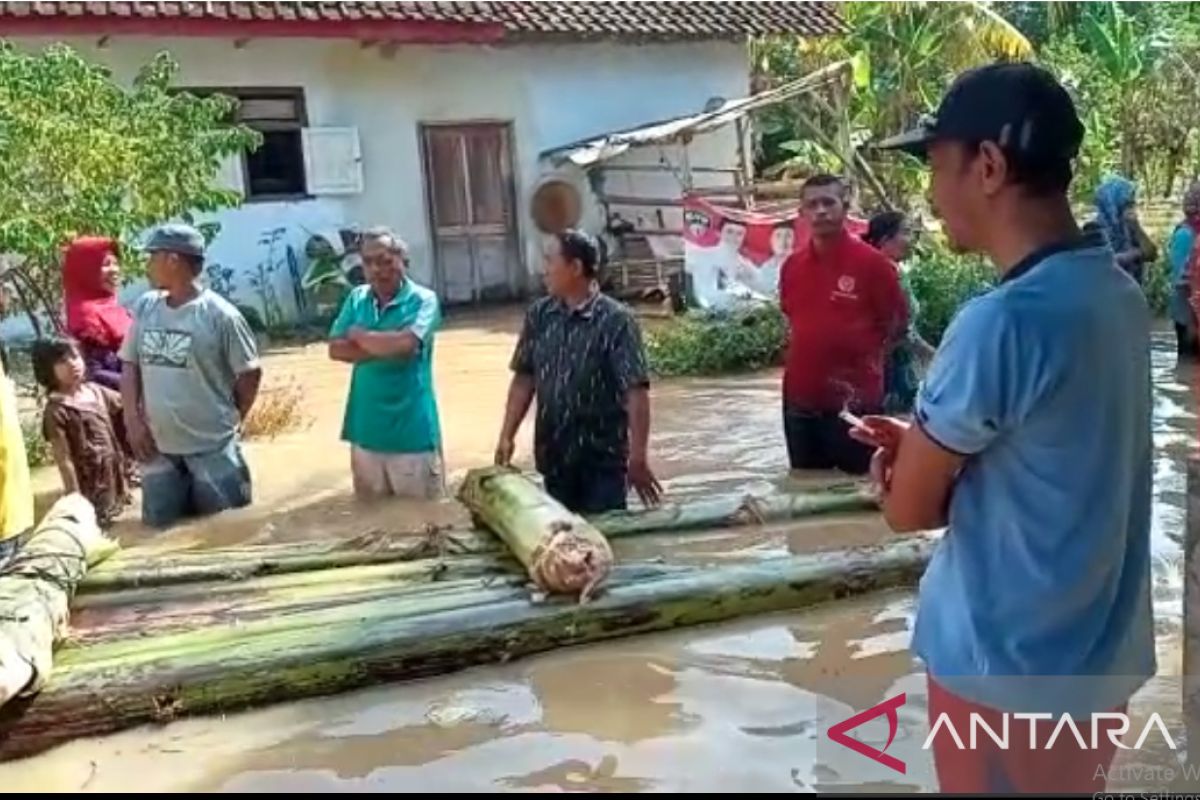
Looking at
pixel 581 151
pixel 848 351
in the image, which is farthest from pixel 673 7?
pixel 848 351

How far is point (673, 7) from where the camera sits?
57.7ft

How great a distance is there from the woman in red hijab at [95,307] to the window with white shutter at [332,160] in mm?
8535

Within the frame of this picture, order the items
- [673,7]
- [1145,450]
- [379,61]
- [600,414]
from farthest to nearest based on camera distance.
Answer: [673,7], [379,61], [600,414], [1145,450]

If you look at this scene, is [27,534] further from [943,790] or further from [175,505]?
[943,790]

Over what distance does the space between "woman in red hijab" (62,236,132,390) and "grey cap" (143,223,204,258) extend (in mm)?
1154

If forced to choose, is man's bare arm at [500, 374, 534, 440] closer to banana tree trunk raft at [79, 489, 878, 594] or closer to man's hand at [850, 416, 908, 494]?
banana tree trunk raft at [79, 489, 878, 594]

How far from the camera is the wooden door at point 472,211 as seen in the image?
54.8ft

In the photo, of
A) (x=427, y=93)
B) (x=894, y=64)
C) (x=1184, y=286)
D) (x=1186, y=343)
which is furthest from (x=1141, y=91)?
(x=1184, y=286)

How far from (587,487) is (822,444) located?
167 centimetres

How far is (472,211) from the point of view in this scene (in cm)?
1688

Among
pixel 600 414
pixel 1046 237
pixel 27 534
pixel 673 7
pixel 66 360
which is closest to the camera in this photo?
pixel 1046 237

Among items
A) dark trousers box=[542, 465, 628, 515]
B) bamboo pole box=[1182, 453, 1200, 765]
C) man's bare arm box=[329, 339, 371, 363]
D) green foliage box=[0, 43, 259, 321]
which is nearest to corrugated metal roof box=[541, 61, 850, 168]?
green foliage box=[0, 43, 259, 321]

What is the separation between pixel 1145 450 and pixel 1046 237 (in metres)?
0.43

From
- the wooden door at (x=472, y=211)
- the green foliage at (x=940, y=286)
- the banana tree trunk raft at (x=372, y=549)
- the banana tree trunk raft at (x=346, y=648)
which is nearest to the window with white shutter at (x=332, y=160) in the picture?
the wooden door at (x=472, y=211)
